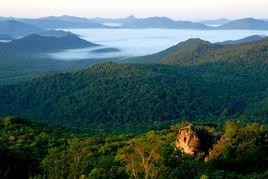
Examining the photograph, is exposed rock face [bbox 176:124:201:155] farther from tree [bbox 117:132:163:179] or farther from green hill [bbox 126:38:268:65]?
green hill [bbox 126:38:268:65]

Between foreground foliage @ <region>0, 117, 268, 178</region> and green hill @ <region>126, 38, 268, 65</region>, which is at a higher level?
foreground foliage @ <region>0, 117, 268, 178</region>

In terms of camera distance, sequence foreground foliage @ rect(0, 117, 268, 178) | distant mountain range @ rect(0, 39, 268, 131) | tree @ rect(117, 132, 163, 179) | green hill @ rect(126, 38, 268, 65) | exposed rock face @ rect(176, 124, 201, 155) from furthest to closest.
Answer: green hill @ rect(126, 38, 268, 65)
distant mountain range @ rect(0, 39, 268, 131)
exposed rock face @ rect(176, 124, 201, 155)
foreground foliage @ rect(0, 117, 268, 178)
tree @ rect(117, 132, 163, 179)

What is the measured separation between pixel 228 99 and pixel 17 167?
91630 mm

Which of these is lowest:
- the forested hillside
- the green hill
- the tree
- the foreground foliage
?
the forested hillside

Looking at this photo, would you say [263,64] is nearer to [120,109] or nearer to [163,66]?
[163,66]

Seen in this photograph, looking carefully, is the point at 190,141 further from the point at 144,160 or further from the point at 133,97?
the point at 133,97

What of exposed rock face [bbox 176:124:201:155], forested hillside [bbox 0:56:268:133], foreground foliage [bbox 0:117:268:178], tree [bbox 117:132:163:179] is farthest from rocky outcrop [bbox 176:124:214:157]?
forested hillside [bbox 0:56:268:133]

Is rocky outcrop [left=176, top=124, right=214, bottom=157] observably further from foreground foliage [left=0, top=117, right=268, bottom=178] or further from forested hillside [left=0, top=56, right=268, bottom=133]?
forested hillside [left=0, top=56, right=268, bottom=133]

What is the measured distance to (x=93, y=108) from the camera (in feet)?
354

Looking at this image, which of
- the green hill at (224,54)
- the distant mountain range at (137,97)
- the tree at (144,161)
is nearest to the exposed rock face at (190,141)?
the tree at (144,161)

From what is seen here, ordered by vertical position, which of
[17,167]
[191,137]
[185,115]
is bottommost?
[185,115]

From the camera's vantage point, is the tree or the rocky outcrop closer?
the tree

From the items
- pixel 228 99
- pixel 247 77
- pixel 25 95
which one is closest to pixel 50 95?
pixel 25 95

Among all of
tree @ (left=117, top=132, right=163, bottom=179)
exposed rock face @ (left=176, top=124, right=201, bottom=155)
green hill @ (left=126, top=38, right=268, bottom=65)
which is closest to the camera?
tree @ (left=117, top=132, right=163, bottom=179)
